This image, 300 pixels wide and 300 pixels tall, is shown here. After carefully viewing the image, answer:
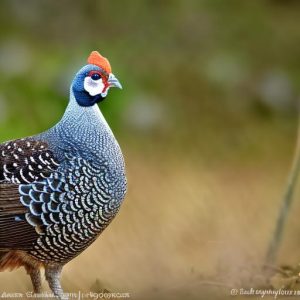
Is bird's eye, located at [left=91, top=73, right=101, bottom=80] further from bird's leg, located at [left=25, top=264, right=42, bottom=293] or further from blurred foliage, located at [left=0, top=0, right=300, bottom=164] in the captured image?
blurred foliage, located at [left=0, top=0, right=300, bottom=164]

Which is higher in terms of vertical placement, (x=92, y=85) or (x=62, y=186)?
(x=92, y=85)

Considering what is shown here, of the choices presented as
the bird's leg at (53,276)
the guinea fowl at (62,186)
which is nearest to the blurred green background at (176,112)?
the bird's leg at (53,276)

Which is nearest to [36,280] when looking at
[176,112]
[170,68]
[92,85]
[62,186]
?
[62,186]

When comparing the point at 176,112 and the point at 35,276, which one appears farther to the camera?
the point at 176,112

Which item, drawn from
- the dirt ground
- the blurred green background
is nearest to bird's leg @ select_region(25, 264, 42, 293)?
the dirt ground

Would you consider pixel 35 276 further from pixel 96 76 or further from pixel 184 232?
pixel 184 232

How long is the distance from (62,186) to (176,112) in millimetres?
6931

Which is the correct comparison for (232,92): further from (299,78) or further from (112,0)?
(112,0)

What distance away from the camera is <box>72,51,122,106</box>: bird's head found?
19.4 feet

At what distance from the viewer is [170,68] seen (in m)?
13.3

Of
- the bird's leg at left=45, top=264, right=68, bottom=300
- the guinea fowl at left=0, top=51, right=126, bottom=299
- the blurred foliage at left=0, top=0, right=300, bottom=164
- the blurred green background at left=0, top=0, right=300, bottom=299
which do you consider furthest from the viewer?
the blurred foliage at left=0, top=0, right=300, bottom=164

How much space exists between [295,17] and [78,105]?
30.1 feet

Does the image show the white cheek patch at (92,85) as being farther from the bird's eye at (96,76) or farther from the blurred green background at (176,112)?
the blurred green background at (176,112)

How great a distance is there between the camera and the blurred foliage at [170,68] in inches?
467
